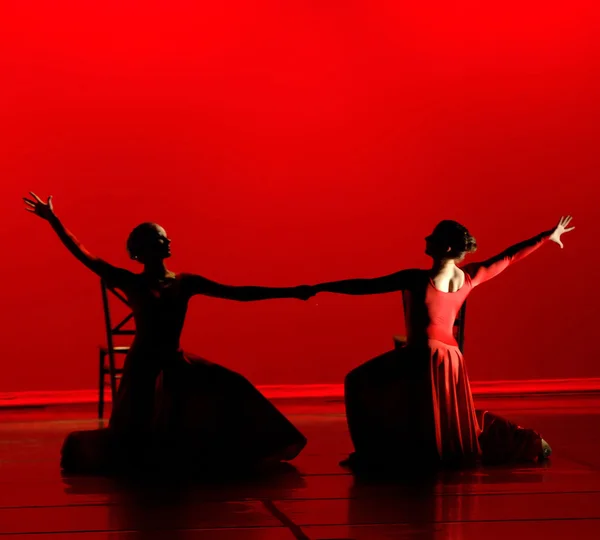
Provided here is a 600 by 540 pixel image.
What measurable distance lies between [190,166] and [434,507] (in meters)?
4.02

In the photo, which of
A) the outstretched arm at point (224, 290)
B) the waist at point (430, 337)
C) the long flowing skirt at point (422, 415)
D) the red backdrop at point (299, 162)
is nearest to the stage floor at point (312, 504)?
the long flowing skirt at point (422, 415)

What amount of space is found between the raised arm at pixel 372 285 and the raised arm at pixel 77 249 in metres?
0.73

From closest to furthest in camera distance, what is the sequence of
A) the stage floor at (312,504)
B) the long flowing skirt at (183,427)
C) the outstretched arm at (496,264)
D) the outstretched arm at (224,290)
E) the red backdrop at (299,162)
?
the stage floor at (312,504), the long flowing skirt at (183,427), the outstretched arm at (224,290), the outstretched arm at (496,264), the red backdrop at (299,162)

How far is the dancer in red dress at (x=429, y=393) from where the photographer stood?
409 cm

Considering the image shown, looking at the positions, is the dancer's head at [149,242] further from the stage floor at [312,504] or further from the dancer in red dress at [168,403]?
the stage floor at [312,504]

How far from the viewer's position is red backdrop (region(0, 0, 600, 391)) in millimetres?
6738

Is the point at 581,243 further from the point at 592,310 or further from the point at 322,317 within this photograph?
the point at 322,317

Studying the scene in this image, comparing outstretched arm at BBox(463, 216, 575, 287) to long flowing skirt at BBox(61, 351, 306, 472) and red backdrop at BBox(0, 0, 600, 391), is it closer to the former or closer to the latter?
long flowing skirt at BBox(61, 351, 306, 472)

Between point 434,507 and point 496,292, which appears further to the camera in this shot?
point 496,292

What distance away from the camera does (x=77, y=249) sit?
407 centimetres

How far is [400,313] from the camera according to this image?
23.3ft

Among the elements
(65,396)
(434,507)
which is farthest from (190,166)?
(434,507)

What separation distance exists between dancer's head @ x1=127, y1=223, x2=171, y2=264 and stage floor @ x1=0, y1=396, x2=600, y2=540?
0.82 meters

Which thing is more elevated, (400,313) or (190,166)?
(190,166)
